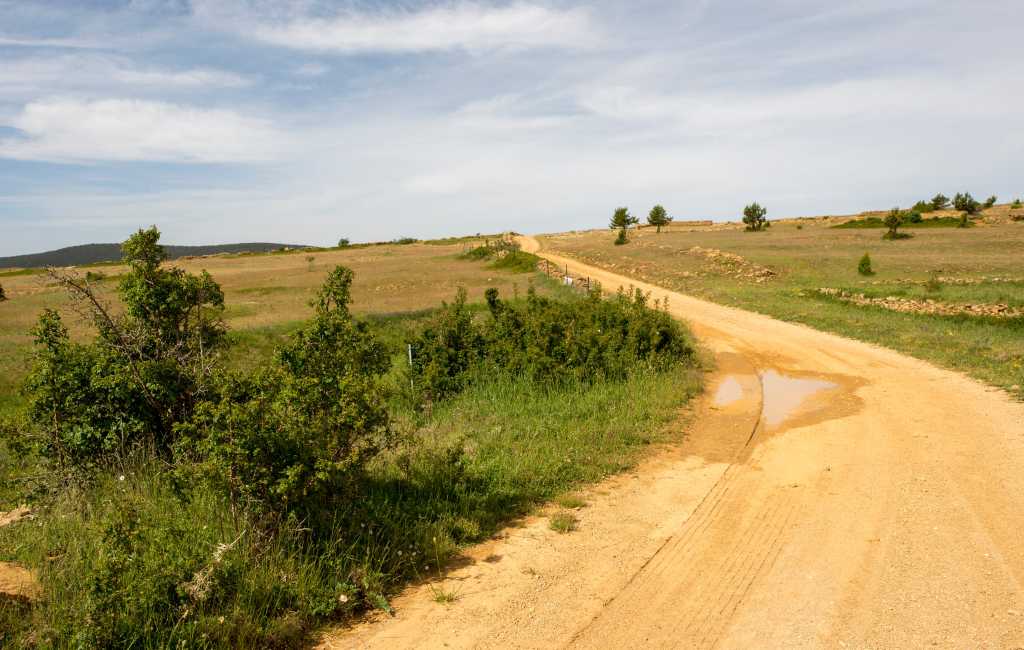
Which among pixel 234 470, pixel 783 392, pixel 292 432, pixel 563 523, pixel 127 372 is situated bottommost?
pixel 783 392

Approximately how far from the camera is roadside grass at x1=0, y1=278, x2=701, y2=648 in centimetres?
381

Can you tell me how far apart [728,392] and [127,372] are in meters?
9.09

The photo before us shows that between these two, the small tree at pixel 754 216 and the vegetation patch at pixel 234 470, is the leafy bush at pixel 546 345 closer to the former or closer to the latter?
the vegetation patch at pixel 234 470

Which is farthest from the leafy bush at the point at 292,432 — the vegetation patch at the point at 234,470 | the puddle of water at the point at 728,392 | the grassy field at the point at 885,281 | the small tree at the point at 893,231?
the small tree at the point at 893,231

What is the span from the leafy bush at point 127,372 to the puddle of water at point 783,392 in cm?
766

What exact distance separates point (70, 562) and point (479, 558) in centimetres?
295

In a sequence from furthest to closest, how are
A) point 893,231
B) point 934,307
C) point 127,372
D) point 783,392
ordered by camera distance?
1. point 893,231
2. point 934,307
3. point 783,392
4. point 127,372

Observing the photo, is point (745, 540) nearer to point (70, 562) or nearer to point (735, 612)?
point (735, 612)

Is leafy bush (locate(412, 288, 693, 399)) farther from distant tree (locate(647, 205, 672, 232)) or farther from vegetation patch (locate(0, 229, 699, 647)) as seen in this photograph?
distant tree (locate(647, 205, 672, 232))

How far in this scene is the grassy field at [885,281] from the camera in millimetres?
14125

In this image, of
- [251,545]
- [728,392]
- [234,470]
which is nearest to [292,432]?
[234,470]

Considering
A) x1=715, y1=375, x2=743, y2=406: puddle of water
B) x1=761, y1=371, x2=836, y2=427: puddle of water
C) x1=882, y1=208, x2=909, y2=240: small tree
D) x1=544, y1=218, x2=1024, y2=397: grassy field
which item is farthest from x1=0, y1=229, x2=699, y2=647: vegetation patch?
x1=882, y1=208, x2=909, y2=240: small tree

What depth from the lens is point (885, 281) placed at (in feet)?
90.6

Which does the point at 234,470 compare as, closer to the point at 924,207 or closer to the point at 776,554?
the point at 776,554
